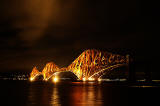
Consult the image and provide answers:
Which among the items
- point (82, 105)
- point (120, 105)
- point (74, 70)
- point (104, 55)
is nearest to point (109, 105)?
point (120, 105)

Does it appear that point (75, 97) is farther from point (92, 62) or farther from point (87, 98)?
point (92, 62)

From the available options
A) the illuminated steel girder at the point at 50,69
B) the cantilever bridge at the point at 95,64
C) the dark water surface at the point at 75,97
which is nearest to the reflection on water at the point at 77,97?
the dark water surface at the point at 75,97

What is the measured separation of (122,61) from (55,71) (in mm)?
53262

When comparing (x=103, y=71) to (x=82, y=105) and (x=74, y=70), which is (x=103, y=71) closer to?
(x=74, y=70)

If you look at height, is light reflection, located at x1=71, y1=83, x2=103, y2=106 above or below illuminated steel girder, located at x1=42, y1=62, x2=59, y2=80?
below

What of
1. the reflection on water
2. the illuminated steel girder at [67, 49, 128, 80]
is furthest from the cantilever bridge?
the reflection on water

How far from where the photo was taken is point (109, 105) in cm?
1681

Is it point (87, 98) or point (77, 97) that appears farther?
point (77, 97)

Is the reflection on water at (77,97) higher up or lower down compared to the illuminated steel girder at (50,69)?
lower down

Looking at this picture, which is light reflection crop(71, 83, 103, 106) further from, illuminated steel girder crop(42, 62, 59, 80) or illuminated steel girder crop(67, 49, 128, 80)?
illuminated steel girder crop(42, 62, 59, 80)

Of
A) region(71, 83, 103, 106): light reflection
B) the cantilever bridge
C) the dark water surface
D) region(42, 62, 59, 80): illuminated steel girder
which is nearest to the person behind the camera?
region(71, 83, 103, 106): light reflection

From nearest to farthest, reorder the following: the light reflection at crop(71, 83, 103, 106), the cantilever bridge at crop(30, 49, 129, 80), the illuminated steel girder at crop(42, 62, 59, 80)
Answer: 1. the light reflection at crop(71, 83, 103, 106)
2. the cantilever bridge at crop(30, 49, 129, 80)
3. the illuminated steel girder at crop(42, 62, 59, 80)

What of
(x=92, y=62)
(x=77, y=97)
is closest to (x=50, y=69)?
(x=92, y=62)

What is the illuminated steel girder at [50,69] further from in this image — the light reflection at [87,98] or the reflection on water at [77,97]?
the light reflection at [87,98]
